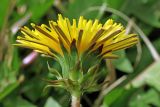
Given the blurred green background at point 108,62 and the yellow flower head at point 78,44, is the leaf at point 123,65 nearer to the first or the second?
the blurred green background at point 108,62

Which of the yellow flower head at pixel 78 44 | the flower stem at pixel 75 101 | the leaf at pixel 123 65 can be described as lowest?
the flower stem at pixel 75 101

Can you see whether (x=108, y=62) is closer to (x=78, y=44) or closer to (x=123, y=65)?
(x=123, y=65)

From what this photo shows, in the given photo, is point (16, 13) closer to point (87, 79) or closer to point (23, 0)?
point (23, 0)

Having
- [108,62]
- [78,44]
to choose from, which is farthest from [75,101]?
[108,62]

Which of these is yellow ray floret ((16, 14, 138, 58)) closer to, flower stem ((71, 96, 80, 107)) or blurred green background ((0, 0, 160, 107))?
flower stem ((71, 96, 80, 107))

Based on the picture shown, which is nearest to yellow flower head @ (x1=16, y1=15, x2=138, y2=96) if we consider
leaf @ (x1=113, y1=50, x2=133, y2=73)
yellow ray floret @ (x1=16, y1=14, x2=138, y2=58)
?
yellow ray floret @ (x1=16, y1=14, x2=138, y2=58)

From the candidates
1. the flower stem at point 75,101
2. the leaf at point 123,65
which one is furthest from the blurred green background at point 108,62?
the flower stem at point 75,101

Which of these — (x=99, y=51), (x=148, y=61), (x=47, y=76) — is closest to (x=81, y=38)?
(x=99, y=51)
